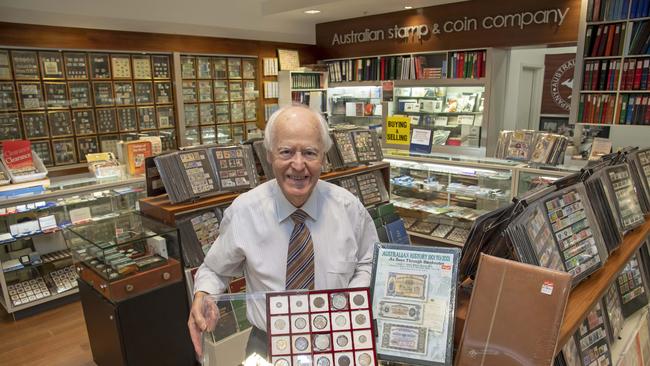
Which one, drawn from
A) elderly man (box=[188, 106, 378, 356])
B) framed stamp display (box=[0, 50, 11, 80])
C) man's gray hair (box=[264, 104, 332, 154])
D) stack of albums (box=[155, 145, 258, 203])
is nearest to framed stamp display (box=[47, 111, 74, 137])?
framed stamp display (box=[0, 50, 11, 80])

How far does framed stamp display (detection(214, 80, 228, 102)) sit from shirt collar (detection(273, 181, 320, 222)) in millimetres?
5679

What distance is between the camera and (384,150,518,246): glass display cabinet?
4359 mm

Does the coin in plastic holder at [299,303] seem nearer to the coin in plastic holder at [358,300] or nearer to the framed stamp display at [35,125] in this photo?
the coin in plastic holder at [358,300]

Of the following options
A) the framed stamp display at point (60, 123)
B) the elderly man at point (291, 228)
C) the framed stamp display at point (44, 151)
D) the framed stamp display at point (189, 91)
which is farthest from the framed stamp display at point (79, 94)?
the elderly man at point (291, 228)

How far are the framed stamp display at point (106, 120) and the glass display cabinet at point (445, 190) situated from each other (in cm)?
376

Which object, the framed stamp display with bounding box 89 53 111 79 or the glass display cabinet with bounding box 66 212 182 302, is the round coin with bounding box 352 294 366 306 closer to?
the glass display cabinet with bounding box 66 212 182 302

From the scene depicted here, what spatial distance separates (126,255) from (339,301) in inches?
76.7

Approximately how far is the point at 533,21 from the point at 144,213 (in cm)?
538

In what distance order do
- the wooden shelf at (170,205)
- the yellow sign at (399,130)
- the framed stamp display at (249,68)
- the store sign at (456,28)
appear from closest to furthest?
the wooden shelf at (170,205) < the yellow sign at (399,130) < the store sign at (456,28) < the framed stamp display at (249,68)

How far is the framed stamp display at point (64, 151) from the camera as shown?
5.49m

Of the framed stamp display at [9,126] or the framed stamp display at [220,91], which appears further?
the framed stamp display at [220,91]

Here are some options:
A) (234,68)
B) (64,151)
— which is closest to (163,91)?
(234,68)

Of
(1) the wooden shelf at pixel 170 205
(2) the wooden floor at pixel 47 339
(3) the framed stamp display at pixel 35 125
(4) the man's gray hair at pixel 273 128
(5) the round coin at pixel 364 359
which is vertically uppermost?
(4) the man's gray hair at pixel 273 128

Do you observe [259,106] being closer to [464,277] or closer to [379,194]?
[379,194]
